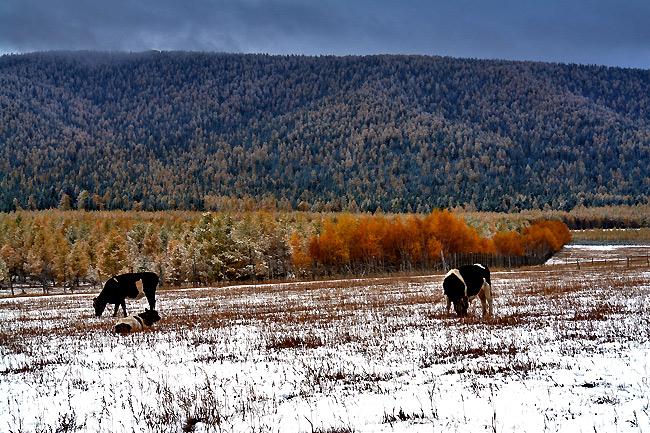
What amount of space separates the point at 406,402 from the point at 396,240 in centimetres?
8978

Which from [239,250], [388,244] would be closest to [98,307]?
[239,250]

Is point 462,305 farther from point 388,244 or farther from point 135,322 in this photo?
point 388,244

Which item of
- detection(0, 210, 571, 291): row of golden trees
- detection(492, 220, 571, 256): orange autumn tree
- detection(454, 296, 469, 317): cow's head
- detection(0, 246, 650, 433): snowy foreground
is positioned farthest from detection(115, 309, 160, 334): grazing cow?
detection(492, 220, 571, 256): orange autumn tree

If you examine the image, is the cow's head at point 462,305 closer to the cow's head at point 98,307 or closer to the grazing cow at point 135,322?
the grazing cow at point 135,322

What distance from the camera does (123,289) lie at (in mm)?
23156

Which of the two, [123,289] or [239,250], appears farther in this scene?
[239,250]

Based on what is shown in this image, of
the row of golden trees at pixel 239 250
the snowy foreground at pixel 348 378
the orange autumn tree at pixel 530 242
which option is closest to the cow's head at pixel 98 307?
the snowy foreground at pixel 348 378

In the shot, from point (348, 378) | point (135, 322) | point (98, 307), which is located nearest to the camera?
point (348, 378)

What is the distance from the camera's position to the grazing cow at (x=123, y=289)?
22906 mm

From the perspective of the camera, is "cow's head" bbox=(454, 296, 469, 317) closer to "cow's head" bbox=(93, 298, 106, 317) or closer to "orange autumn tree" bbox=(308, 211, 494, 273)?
"cow's head" bbox=(93, 298, 106, 317)

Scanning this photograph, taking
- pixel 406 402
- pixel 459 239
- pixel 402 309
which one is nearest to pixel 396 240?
pixel 459 239

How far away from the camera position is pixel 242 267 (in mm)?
82000

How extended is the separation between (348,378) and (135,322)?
37.7 feet

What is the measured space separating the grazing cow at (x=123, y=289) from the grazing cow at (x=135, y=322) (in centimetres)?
445
